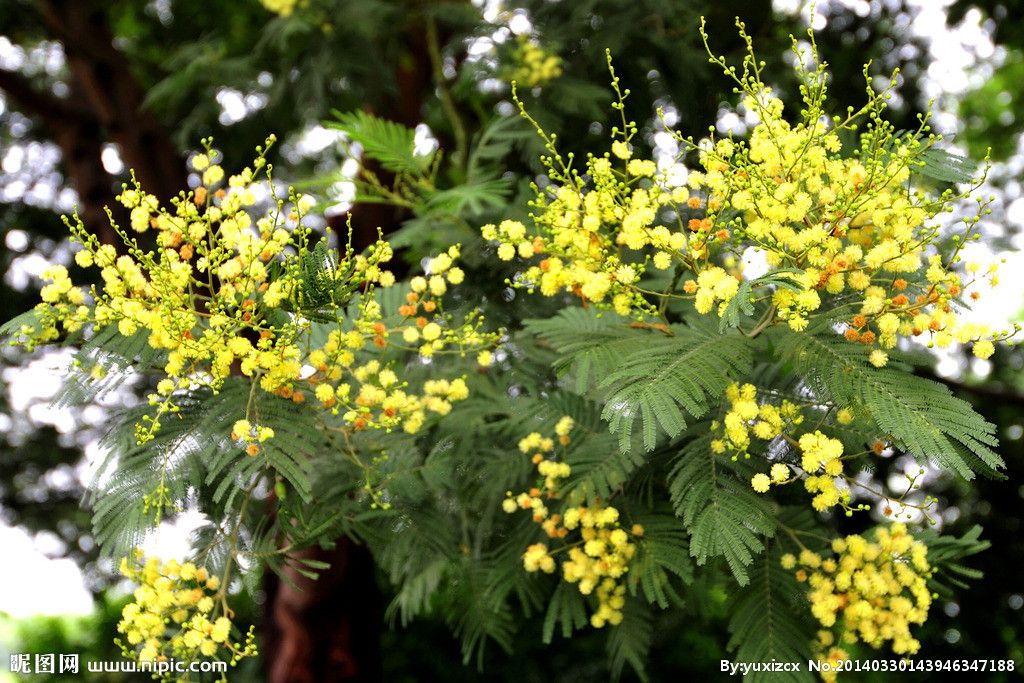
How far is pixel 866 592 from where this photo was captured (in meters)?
2.21

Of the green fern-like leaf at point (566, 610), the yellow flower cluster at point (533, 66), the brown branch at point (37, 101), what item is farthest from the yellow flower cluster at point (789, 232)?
the brown branch at point (37, 101)

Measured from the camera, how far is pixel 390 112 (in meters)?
5.32

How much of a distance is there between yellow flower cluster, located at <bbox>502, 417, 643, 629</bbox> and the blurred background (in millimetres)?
1080

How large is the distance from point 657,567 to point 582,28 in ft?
8.19

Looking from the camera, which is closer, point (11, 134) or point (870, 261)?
point (870, 261)

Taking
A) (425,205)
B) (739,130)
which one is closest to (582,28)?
(739,130)

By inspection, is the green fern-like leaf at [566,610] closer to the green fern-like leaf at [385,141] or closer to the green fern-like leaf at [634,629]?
the green fern-like leaf at [634,629]

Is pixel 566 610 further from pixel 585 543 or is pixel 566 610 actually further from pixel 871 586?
pixel 871 586

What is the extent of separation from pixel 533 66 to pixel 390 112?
6.10 ft

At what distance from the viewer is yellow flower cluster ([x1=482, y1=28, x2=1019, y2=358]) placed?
1.88m

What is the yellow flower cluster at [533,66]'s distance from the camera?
3.62 meters

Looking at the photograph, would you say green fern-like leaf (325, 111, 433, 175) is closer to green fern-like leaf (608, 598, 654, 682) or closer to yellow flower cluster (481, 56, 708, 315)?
yellow flower cluster (481, 56, 708, 315)

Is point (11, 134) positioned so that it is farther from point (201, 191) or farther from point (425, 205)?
point (201, 191)

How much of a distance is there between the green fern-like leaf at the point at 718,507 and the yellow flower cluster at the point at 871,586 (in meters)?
0.29
